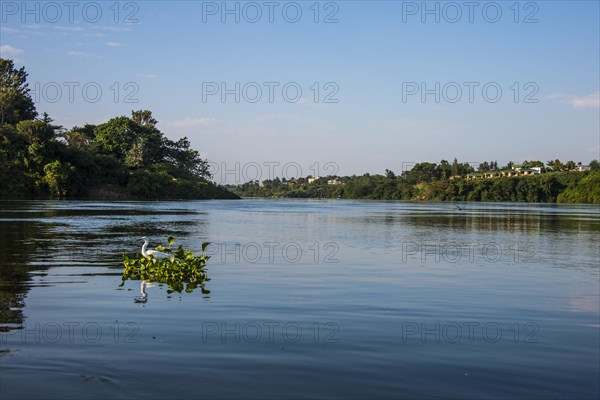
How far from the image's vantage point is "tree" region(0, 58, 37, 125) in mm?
124200

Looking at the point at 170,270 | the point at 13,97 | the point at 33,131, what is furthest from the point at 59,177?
the point at 170,270

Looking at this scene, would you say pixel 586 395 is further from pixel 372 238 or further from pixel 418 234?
pixel 418 234

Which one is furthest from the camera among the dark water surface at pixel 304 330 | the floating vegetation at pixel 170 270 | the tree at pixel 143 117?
the tree at pixel 143 117

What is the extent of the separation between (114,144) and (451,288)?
139 m

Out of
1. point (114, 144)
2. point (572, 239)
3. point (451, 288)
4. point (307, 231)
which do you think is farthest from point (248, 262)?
point (114, 144)

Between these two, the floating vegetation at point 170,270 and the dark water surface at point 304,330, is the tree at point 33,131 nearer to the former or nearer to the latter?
the dark water surface at point 304,330

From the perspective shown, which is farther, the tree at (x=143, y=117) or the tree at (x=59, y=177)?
the tree at (x=143, y=117)

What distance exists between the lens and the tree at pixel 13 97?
124 m

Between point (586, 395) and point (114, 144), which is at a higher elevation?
point (114, 144)

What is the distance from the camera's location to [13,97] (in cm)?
12912

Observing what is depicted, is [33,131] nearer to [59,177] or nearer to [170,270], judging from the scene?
[59,177]

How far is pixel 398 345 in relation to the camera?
10227 millimetres

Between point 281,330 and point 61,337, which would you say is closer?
point 61,337

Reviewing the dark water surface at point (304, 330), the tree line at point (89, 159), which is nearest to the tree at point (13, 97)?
the tree line at point (89, 159)
